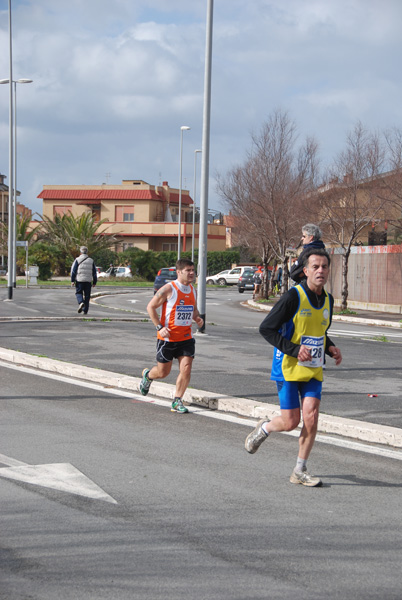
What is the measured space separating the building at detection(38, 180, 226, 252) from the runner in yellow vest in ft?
251

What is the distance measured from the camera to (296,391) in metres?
5.84

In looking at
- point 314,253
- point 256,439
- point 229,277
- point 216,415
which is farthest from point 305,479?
point 229,277

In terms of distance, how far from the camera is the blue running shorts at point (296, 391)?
5750 millimetres

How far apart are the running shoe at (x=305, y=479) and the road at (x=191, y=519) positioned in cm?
6

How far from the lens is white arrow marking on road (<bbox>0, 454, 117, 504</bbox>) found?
5535mm

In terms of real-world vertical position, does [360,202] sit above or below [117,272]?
above

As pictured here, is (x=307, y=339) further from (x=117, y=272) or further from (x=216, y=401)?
(x=117, y=272)

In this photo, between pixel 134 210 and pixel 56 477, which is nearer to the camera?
pixel 56 477

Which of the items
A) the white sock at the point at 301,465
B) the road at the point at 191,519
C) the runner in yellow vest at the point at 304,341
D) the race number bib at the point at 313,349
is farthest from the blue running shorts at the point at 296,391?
the road at the point at 191,519

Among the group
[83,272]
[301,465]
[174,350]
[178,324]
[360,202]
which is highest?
[360,202]

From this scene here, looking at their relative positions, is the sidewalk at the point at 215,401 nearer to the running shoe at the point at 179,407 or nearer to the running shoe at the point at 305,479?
the running shoe at the point at 179,407

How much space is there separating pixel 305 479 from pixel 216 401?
3299mm

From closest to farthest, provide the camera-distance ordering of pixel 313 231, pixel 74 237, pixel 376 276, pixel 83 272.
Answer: pixel 313 231
pixel 83 272
pixel 376 276
pixel 74 237

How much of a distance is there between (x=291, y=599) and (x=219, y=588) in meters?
0.36
